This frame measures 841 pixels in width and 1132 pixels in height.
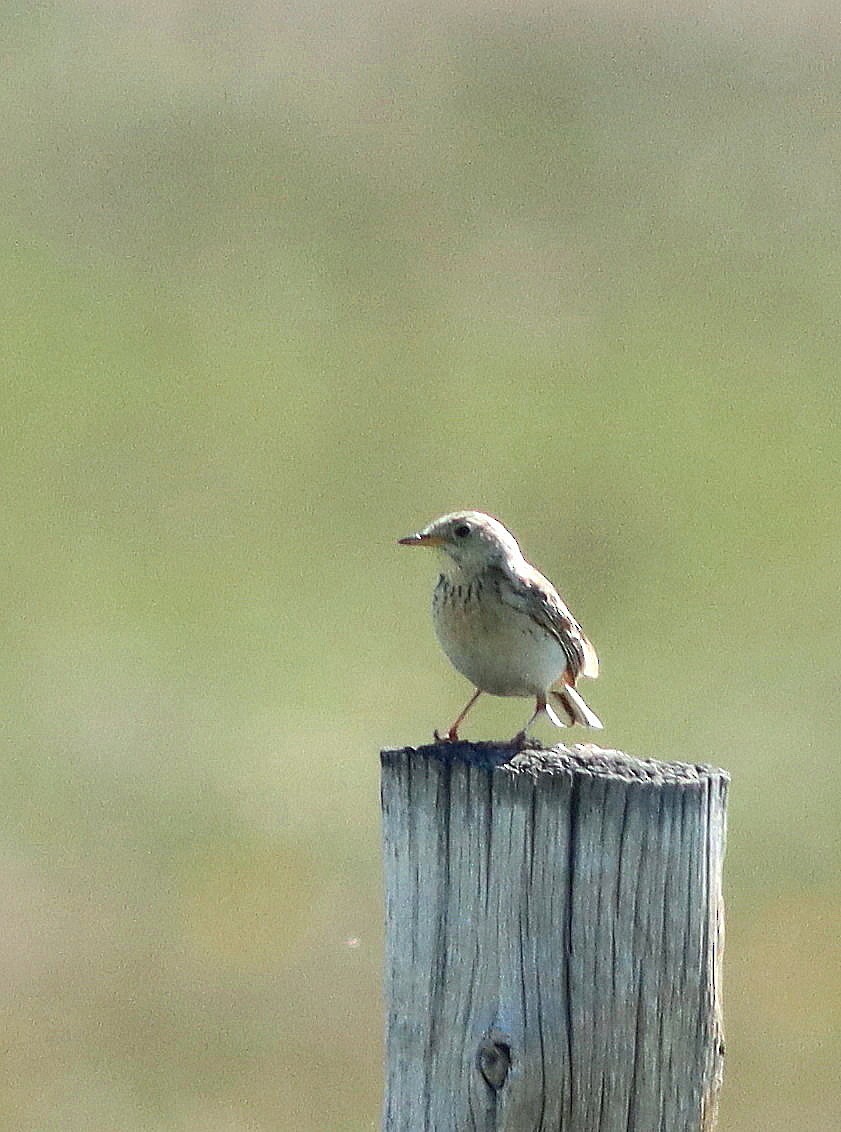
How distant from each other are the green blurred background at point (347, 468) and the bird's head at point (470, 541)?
15.8ft

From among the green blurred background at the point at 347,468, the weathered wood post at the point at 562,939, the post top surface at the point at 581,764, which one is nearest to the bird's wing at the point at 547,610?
the post top surface at the point at 581,764

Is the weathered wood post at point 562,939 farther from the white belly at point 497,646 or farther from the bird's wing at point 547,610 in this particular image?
the bird's wing at point 547,610

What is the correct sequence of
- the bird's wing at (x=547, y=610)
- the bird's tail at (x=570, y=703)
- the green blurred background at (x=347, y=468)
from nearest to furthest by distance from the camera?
the bird's wing at (x=547, y=610) < the bird's tail at (x=570, y=703) < the green blurred background at (x=347, y=468)

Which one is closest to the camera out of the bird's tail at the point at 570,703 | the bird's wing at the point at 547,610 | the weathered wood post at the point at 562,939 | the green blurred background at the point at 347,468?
the weathered wood post at the point at 562,939

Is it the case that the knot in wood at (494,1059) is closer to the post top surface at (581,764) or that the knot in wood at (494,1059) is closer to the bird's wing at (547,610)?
the post top surface at (581,764)

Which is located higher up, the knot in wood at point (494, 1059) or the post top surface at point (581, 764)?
the post top surface at point (581, 764)

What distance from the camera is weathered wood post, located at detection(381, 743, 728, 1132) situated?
4438mm

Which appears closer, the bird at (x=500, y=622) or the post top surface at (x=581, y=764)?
the post top surface at (x=581, y=764)

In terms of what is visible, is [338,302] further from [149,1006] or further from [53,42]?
[149,1006]

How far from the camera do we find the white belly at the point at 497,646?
23.0 feet

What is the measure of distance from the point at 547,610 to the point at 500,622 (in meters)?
0.18

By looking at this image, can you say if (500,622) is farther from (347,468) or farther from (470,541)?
(347,468)

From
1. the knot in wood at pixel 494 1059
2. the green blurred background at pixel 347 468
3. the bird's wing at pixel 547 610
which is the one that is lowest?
the knot in wood at pixel 494 1059

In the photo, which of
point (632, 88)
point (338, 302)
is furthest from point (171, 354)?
point (632, 88)
